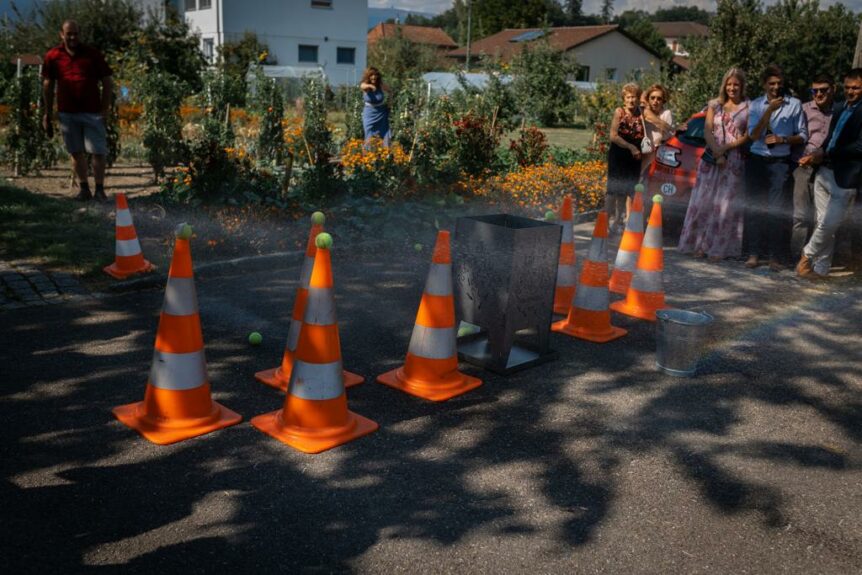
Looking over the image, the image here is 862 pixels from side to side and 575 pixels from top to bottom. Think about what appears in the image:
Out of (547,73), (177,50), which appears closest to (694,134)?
(177,50)

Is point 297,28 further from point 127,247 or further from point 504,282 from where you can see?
point 504,282

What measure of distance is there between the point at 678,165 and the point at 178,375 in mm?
7069

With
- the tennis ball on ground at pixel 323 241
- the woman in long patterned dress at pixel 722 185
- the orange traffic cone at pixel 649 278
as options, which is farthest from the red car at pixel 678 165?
the tennis ball on ground at pixel 323 241

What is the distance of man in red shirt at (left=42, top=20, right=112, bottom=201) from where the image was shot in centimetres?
908

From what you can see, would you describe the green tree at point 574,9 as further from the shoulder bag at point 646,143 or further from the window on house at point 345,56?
the shoulder bag at point 646,143

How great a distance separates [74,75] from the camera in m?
9.09

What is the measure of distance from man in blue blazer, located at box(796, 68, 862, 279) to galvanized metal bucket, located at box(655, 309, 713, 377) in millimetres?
3414

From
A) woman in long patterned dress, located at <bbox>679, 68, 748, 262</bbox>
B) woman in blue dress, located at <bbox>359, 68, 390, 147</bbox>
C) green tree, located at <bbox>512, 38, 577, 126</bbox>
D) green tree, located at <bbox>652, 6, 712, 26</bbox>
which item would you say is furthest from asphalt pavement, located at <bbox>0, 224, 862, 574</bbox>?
green tree, located at <bbox>652, 6, 712, 26</bbox>

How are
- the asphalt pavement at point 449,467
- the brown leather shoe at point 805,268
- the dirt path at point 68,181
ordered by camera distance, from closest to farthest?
the asphalt pavement at point 449,467
the brown leather shoe at point 805,268
the dirt path at point 68,181

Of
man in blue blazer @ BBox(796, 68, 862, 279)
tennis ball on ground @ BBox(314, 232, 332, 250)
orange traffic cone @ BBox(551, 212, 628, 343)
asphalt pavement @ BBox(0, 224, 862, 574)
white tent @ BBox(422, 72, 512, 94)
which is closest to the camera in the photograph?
asphalt pavement @ BBox(0, 224, 862, 574)

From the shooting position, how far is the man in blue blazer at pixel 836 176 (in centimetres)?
721

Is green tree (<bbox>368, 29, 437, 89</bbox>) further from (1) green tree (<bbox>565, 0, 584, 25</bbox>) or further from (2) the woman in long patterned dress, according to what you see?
(1) green tree (<bbox>565, 0, 584, 25</bbox>)

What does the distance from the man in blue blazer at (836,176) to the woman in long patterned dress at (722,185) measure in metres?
0.80

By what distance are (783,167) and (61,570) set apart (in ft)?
25.7
